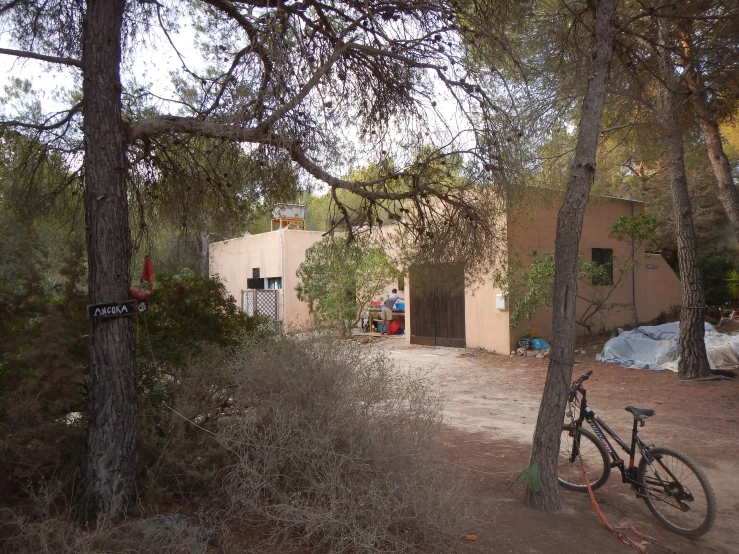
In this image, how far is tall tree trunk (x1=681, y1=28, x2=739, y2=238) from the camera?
9023 millimetres

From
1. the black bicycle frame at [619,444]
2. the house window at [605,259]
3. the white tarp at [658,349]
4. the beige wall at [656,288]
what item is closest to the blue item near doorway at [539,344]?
the white tarp at [658,349]

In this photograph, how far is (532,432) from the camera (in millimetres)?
7566

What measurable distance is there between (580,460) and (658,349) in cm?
856

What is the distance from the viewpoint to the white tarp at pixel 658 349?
1149cm

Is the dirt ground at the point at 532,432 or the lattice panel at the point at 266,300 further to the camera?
the lattice panel at the point at 266,300

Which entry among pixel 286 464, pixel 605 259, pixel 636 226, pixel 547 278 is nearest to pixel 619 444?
pixel 286 464

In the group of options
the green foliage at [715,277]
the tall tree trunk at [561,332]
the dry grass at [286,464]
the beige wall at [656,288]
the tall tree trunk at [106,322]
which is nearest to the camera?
the dry grass at [286,464]

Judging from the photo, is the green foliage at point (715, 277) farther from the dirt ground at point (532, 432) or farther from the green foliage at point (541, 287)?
the dirt ground at point (532, 432)

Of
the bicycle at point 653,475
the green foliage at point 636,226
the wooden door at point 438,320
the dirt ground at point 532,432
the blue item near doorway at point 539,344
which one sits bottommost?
the dirt ground at point 532,432

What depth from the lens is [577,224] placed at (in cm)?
501

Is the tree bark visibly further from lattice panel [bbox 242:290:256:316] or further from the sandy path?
lattice panel [bbox 242:290:256:316]

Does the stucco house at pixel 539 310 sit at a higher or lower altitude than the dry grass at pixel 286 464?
higher

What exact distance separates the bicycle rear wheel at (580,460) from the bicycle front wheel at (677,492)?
16.9 inches

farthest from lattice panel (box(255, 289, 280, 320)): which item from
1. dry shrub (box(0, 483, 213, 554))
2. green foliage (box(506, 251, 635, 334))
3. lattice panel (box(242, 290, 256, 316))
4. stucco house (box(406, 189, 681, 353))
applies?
dry shrub (box(0, 483, 213, 554))
